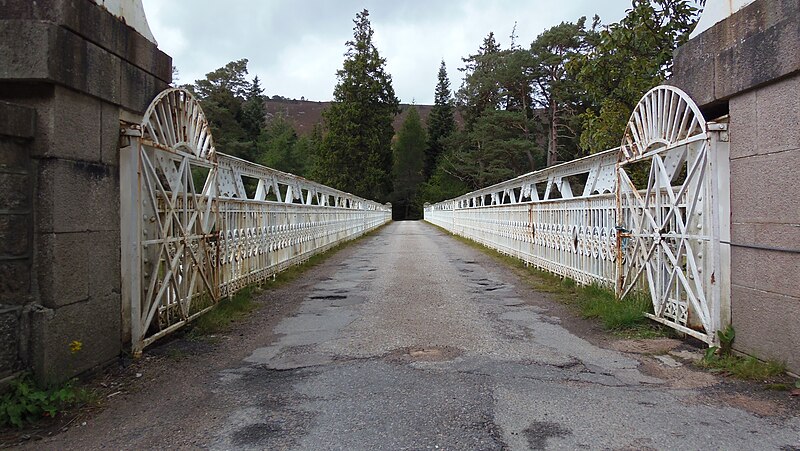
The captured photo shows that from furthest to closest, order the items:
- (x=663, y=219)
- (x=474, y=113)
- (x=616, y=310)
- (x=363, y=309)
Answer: (x=474, y=113)
(x=363, y=309)
(x=616, y=310)
(x=663, y=219)

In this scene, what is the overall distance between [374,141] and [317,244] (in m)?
38.1

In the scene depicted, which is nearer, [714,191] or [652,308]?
[714,191]

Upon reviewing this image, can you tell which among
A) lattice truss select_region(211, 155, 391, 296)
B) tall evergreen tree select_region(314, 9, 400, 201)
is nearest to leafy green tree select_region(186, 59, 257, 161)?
tall evergreen tree select_region(314, 9, 400, 201)

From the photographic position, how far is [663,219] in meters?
5.99

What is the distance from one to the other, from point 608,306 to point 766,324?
2414 mm

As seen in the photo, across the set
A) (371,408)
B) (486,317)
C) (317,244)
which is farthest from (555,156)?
(371,408)

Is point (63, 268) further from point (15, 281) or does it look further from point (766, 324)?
point (766, 324)

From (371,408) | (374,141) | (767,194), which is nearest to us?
(371,408)

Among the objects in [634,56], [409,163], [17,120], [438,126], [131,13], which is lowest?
[17,120]

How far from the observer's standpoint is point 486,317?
691cm

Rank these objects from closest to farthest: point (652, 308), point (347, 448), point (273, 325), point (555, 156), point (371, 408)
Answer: point (347, 448)
point (371, 408)
point (652, 308)
point (273, 325)
point (555, 156)

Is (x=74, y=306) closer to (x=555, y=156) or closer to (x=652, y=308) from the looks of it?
(x=652, y=308)

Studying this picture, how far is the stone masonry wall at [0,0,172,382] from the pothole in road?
2.54 metres

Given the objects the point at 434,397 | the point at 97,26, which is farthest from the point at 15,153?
the point at 434,397
